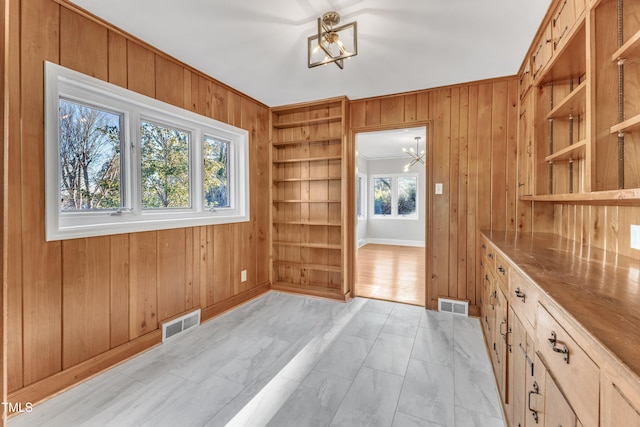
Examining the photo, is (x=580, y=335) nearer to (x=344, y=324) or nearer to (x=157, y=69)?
(x=344, y=324)

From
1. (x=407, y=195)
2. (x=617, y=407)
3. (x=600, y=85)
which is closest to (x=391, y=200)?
(x=407, y=195)

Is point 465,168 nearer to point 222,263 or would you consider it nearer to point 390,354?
point 390,354

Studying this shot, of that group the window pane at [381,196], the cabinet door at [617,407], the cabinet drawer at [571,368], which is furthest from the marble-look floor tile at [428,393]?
the window pane at [381,196]

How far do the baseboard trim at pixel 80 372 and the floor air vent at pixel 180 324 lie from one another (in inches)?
2.6

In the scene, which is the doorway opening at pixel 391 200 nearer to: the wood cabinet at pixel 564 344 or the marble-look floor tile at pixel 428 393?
the marble-look floor tile at pixel 428 393

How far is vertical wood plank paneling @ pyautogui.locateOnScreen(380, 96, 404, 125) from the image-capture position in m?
3.21

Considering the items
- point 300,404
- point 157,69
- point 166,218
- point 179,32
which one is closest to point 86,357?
point 166,218

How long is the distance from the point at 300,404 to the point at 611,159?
6.77ft

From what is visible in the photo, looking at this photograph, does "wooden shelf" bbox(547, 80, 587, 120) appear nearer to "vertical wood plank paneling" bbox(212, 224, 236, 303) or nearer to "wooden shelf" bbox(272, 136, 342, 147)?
"wooden shelf" bbox(272, 136, 342, 147)

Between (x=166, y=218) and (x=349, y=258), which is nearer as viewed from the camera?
(x=166, y=218)

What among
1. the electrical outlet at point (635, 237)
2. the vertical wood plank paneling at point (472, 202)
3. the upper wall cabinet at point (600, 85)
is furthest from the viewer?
the vertical wood plank paneling at point (472, 202)

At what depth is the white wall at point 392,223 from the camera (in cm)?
736

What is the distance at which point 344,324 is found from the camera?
273cm

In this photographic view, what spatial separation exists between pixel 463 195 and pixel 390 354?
1827mm
